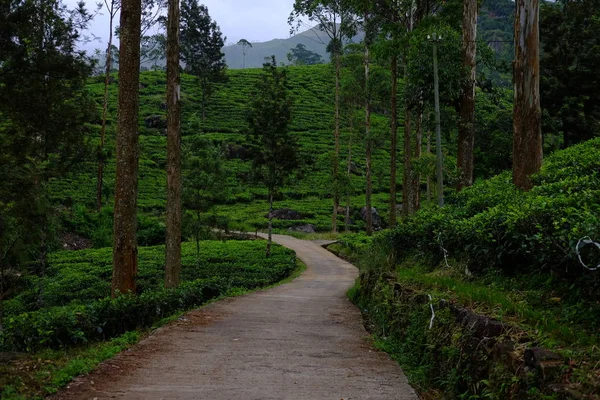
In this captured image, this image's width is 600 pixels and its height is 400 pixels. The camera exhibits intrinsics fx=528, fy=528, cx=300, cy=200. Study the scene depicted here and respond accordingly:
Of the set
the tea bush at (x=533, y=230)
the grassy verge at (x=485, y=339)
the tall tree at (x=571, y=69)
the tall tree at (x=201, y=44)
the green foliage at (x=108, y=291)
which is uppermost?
the tall tree at (x=201, y=44)

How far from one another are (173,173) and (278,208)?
35282mm

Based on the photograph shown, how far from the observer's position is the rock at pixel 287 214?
48.7 m

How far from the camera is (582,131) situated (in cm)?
2675

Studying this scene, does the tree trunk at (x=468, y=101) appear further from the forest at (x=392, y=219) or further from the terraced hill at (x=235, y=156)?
the terraced hill at (x=235, y=156)

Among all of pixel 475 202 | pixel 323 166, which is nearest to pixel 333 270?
pixel 475 202

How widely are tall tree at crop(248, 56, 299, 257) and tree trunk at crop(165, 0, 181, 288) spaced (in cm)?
1208

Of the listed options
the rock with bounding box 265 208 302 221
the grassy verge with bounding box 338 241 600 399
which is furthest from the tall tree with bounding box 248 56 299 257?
the rock with bounding box 265 208 302 221

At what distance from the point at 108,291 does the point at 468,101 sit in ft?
49.9

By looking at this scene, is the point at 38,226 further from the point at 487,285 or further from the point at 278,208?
the point at 278,208

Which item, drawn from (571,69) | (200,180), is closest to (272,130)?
(200,180)

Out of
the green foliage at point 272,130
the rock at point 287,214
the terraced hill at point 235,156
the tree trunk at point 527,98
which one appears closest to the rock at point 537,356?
the tree trunk at point 527,98

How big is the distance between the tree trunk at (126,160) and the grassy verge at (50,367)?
233 centimetres

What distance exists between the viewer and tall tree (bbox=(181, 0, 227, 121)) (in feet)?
271

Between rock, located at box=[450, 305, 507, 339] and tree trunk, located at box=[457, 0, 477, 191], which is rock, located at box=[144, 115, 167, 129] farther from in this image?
rock, located at box=[450, 305, 507, 339]
